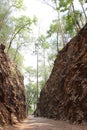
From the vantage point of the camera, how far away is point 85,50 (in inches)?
648

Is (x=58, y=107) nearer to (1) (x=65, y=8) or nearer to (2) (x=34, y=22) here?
(1) (x=65, y=8)

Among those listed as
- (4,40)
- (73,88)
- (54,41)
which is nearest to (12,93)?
(73,88)

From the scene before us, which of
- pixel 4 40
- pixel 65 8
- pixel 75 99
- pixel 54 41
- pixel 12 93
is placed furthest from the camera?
pixel 54 41

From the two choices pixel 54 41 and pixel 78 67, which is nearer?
pixel 78 67

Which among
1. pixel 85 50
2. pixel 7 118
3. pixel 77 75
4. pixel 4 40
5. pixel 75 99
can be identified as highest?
pixel 4 40

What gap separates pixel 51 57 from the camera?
4053cm

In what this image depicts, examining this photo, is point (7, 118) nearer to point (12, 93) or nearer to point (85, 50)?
point (12, 93)

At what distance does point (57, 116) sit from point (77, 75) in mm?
5459

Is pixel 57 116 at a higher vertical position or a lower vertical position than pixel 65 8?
Result: lower

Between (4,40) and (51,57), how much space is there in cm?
1296

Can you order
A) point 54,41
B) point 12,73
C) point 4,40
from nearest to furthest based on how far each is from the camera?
point 12,73
point 4,40
point 54,41

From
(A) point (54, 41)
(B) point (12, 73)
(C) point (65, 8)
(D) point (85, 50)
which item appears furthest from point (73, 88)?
(A) point (54, 41)

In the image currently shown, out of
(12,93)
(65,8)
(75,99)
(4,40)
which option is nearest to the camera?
(75,99)

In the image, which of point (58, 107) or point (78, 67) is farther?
point (58, 107)
